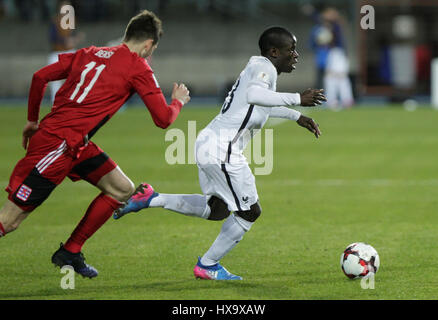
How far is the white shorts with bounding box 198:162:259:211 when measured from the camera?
20.6ft

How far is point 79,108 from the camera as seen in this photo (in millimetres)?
6059

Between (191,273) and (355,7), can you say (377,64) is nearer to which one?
(355,7)

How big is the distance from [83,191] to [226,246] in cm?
540

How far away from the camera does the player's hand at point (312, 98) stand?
6074 mm

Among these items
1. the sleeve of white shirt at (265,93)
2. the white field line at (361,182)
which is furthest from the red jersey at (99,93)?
the white field line at (361,182)

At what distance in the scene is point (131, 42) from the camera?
6.18 m

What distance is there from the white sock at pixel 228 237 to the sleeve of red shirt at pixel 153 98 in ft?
3.00

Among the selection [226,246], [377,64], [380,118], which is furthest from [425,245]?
[377,64]

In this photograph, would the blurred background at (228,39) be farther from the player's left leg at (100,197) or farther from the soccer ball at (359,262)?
the player's left leg at (100,197)

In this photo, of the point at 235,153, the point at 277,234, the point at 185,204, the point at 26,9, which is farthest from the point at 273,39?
the point at 26,9

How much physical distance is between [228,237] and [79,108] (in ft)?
4.73

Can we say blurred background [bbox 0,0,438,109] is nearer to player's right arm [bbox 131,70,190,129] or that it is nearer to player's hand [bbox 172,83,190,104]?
player's hand [bbox 172,83,190,104]

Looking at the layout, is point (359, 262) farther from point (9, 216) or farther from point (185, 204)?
point (9, 216)
